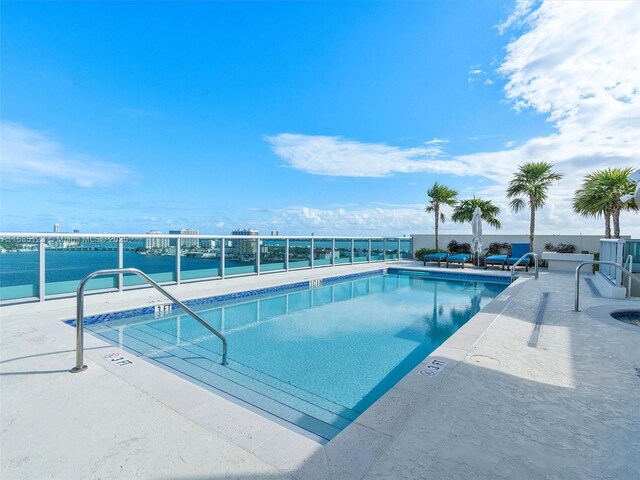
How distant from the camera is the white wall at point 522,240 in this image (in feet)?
41.4

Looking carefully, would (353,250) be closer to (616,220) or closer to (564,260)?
(564,260)

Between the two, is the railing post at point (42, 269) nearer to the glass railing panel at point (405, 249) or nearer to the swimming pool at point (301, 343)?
the swimming pool at point (301, 343)

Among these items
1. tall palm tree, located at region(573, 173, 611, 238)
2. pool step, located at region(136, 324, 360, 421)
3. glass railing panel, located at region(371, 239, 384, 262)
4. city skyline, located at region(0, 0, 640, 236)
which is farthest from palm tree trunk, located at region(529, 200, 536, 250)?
pool step, located at region(136, 324, 360, 421)

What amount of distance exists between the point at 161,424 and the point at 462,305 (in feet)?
21.0

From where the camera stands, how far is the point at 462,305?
6863 millimetres

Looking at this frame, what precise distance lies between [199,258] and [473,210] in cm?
1335

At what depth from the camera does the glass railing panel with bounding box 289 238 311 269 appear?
9.69 meters

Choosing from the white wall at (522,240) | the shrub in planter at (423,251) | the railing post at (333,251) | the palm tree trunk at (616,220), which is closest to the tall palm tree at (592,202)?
the palm tree trunk at (616,220)

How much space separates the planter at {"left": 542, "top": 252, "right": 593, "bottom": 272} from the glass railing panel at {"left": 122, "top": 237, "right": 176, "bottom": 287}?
1219 cm

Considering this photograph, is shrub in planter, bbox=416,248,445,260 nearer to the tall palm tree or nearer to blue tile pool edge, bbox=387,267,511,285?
blue tile pool edge, bbox=387,267,511,285

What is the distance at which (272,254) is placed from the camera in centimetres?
909

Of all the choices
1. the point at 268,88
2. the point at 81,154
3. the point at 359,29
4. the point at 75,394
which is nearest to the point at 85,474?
the point at 75,394

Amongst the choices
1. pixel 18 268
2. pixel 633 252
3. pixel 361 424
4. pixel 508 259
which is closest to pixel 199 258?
pixel 18 268

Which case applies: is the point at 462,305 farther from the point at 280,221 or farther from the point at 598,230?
the point at 280,221
